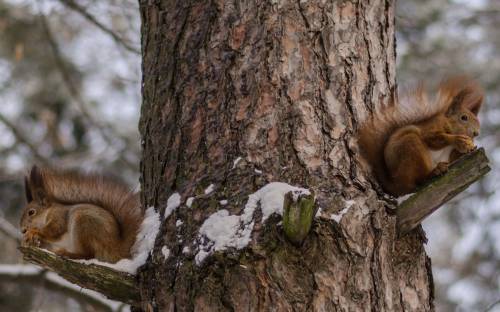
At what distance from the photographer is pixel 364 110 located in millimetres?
2107

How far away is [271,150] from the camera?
196cm

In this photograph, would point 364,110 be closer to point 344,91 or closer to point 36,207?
point 344,91

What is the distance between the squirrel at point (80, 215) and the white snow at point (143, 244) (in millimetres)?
70

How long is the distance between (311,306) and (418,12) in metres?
4.68

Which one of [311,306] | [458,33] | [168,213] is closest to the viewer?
[311,306]

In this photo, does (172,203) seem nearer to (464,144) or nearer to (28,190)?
(464,144)

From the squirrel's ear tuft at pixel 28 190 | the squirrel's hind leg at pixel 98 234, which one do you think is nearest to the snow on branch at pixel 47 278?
the squirrel's ear tuft at pixel 28 190

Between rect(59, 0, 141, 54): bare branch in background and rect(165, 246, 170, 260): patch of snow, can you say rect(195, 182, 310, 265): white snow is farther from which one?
rect(59, 0, 141, 54): bare branch in background

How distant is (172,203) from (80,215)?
2.05ft

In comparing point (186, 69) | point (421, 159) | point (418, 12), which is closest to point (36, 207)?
point (186, 69)

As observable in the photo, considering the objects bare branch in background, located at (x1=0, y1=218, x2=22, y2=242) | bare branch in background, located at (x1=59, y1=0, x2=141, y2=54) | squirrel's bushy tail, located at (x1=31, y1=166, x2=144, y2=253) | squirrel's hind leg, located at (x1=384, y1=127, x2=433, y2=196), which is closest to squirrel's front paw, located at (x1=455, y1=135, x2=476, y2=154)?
squirrel's hind leg, located at (x1=384, y1=127, x2=433, y2=196)

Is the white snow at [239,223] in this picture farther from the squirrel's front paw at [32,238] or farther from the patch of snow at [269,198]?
the squirrel's front paw at [32,238]

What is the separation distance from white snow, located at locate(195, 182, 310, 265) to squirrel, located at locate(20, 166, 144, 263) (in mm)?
381

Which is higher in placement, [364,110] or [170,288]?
[364,110]
